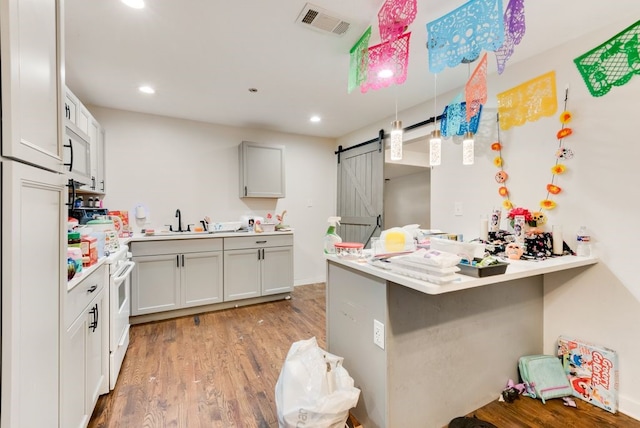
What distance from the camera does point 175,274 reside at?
3098 millimetres

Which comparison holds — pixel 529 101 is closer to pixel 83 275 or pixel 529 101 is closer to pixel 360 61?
pixel 360 61

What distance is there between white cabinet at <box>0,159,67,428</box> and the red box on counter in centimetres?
50

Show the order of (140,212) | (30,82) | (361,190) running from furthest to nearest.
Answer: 1. (361,190)
2. (140,212)
3. (30,82)

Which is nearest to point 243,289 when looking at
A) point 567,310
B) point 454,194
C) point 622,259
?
point 454,194

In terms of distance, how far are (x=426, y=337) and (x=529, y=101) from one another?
2036 mm

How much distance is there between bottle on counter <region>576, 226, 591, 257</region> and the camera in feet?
5.98

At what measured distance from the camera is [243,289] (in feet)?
11.4

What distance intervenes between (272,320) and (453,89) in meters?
3.13

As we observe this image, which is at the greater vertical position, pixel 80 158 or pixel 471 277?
pixel 80 158

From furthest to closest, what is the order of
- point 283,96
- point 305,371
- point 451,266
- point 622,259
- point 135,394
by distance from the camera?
point 283,96 < point 135,394 < point 622,259 < point 305,371 < point 451,266

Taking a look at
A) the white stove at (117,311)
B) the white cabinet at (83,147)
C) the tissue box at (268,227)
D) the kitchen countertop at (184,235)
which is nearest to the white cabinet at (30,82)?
the white cabinet at (83,147)

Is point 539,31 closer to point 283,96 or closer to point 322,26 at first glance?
point 322,26

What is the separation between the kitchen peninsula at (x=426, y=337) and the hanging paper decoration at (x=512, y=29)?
113cm

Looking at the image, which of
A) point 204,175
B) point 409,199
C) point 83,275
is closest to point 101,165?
point 204,175
